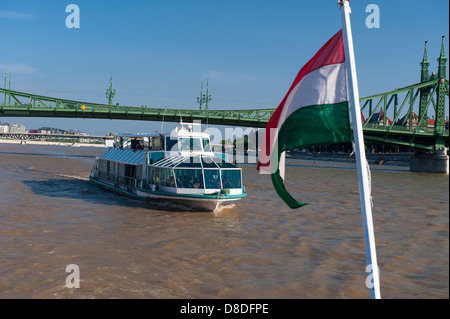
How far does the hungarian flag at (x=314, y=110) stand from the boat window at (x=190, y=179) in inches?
583

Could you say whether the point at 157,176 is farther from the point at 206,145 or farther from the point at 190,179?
the point at 206,145

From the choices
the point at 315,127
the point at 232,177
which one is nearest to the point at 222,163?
the point at 232,177

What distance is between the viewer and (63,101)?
96.1 meters

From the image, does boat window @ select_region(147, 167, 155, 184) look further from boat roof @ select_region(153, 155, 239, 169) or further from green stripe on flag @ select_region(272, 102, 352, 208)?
green stripe on flag @ select_region(272, 102, 352, 208)

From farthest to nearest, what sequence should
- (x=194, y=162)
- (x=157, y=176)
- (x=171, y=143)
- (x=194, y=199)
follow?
(x=171, y=143) < (x=157, y=176) < (x=194, y=162) < (x=194, y=199)

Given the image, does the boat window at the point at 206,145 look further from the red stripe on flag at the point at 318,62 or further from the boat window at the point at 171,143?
the red stripe on flag at the point at 318,62

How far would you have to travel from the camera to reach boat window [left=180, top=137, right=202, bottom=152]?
21891mm

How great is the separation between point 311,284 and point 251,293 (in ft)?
5.48

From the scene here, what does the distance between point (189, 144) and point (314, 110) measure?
56.8ft

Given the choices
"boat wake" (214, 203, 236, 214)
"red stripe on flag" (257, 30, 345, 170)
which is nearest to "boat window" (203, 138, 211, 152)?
"boat wake" (214, 203, 236, 214)

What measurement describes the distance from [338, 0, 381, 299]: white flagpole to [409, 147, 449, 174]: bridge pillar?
6659cm

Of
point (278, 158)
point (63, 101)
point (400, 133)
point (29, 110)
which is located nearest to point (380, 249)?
point (278, 158)

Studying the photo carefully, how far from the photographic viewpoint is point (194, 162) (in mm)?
20516
